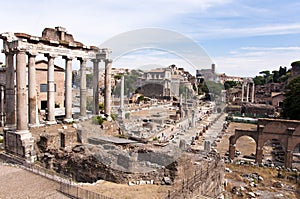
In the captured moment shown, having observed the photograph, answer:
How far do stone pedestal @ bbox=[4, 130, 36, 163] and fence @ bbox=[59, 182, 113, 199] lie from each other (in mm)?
4976

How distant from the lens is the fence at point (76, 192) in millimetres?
8734

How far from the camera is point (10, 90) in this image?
52.1 feet

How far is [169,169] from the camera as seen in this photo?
10422mm

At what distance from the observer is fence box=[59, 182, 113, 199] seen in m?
8.73

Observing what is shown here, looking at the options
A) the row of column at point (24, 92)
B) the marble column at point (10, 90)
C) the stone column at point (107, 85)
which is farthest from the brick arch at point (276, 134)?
the marble column at point (10, 90)

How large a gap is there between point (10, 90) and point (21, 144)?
383cm

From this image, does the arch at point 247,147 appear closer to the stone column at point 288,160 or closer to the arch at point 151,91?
the stone column at point 288,160

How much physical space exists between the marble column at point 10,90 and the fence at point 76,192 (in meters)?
8.29

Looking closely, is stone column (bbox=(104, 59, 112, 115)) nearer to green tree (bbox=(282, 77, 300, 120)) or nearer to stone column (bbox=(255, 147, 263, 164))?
stone column (bbox=(255, 147, 263, 164))

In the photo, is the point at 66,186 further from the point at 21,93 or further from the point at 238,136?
the point at 238,136

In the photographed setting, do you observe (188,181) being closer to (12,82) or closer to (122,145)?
(122,145)

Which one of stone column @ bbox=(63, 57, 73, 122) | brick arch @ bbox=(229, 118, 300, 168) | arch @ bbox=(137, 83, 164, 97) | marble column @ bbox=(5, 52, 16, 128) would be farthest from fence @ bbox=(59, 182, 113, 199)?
arch @ bbox=(137, 83, 164, 97)

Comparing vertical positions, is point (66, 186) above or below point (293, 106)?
below

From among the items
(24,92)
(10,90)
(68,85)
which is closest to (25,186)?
(24,92)
